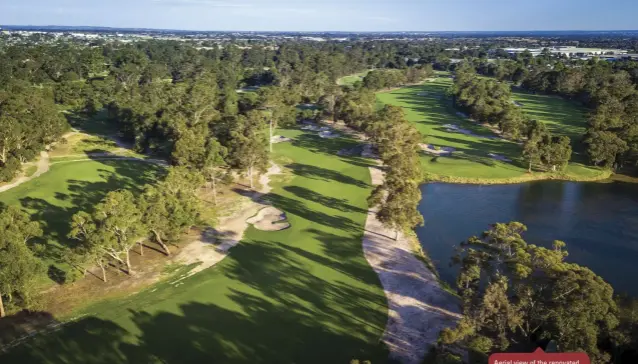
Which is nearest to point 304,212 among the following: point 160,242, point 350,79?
point 160,242

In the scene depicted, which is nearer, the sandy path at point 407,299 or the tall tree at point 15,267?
the sandy path at point 407,299

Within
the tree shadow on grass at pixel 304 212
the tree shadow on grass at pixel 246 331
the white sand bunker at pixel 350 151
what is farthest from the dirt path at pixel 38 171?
the white sand bunker at pixel 350 151

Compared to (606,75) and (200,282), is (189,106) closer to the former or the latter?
(200,282)

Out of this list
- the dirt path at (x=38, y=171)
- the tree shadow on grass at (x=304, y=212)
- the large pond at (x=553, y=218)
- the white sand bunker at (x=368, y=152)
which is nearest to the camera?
the large pond at (x=553, y=218)

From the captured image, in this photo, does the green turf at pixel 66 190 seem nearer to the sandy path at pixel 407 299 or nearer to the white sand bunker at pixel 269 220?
the white sand bunker at pixel 269 220

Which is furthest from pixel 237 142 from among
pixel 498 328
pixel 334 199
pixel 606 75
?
pixel 606 75

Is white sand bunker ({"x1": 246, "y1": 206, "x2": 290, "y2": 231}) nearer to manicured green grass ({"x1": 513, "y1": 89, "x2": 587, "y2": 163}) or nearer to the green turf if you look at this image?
the green turf
